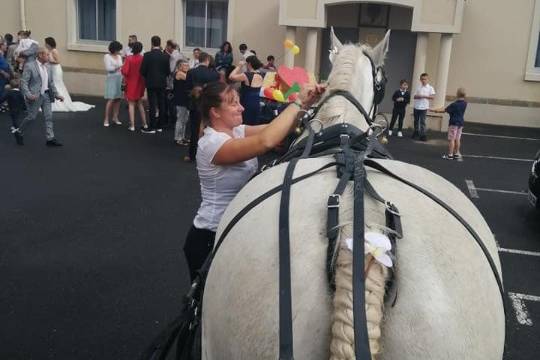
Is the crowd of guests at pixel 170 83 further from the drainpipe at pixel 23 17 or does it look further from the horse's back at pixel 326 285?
the horse's back at pixel 326 285

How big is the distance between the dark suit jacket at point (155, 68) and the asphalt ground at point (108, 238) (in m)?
1.54

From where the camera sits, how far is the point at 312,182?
2.26 metres

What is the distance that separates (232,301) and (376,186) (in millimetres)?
728

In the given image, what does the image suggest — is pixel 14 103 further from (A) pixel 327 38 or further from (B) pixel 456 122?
(A) pixel 327 38

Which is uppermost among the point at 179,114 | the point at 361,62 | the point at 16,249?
the point at 361,62

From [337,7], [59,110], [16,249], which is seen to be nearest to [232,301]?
[16,249]

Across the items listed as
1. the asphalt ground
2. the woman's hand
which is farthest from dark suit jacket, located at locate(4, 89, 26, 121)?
the woman's hand

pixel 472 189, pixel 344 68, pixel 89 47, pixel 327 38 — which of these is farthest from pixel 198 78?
pixel 89 47

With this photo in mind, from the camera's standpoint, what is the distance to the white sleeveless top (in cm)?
313

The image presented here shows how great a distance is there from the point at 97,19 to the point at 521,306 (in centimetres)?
1819

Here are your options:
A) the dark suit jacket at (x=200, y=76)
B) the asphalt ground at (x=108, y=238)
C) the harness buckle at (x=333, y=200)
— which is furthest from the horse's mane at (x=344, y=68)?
the dark suit jacket at (x=200, y=76)

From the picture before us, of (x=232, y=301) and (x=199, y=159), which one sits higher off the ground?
(x=199, y=159)

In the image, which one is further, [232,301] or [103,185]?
[103,185]

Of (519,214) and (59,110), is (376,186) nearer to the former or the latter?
(519,214)
